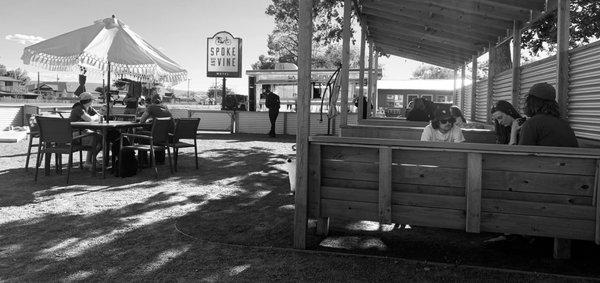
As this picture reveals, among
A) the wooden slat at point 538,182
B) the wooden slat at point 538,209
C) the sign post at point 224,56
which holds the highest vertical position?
the sign post at point 224,56

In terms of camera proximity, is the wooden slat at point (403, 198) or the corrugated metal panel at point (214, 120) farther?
the corrugated metal panel at point (214, 120)

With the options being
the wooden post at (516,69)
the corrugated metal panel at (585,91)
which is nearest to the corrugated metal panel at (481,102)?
the wooden post at (516,69)

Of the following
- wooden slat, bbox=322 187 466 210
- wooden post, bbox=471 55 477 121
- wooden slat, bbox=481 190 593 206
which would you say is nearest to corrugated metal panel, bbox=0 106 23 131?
wooden post, bbox=471 55 477 121

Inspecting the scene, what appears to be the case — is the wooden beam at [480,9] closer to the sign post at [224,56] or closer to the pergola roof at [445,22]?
the pergola roof at [445,22]

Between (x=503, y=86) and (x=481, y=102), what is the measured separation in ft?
6.21

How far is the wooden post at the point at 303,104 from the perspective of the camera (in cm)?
383

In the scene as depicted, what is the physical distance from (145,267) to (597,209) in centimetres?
321

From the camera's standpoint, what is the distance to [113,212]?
5.06 m

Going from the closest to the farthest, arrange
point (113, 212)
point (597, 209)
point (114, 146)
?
point (597, 209)
point (113, 212)
point (114, 146)

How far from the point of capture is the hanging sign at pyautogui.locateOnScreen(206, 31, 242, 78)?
1905 cm

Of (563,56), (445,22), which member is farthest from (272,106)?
(563,56)

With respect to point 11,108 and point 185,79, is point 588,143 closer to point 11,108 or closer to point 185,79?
point 185,79

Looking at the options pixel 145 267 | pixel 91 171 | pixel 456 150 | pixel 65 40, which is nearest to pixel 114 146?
pixel 91 171

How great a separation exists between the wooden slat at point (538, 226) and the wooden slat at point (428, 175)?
0.32 metres
